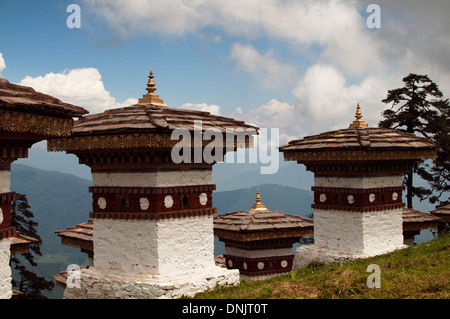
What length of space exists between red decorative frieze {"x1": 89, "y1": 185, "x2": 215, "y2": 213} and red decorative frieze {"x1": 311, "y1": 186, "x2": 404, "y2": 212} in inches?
143

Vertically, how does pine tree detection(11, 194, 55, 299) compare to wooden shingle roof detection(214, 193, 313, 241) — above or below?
below

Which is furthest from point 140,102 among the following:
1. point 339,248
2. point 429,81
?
point 429,81

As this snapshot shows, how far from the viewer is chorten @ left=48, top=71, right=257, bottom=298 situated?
694 cm

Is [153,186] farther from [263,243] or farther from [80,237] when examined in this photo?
[263,243]

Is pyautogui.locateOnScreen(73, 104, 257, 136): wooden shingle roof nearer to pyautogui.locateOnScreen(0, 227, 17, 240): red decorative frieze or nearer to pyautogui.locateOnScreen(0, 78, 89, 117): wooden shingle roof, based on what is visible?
pyautogui.locateOnScreen(0, 78, 89, 117): wooden shingle roof

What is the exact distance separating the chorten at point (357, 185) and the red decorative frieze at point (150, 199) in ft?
11.2

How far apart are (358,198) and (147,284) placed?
5135mm

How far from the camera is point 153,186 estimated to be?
7176 mm

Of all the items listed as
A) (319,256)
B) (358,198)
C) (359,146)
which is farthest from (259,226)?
(359,146)

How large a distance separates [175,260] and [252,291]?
51.2 inches

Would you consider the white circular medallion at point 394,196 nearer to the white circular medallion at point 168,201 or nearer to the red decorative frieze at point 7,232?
the white circular medallion at point 168,201

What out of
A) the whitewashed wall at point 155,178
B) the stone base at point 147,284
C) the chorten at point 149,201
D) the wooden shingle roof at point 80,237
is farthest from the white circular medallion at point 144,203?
the wooden shingle roof at point 80,237

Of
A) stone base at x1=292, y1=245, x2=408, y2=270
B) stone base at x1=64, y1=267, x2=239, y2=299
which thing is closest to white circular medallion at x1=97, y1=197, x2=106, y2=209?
stone base at x1=64, y1=267, x2=239, y2=299
